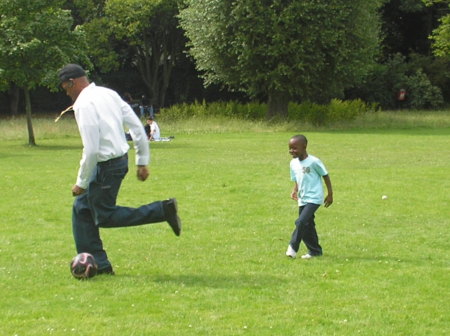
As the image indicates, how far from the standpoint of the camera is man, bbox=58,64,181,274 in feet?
25.6

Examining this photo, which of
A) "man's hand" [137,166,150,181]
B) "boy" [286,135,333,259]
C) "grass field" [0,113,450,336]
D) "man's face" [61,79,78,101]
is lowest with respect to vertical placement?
"grass field" [0,113,450,336]

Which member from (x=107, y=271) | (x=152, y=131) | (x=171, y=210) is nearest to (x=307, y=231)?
(x=171, y=210)

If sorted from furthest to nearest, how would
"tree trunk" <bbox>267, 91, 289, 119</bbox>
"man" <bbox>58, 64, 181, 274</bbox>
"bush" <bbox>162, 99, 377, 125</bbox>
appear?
"tree trunk" <bbox>267, 91, 289, 119</bbox>
"bush" <bbox>162, 99, 377, 125</bbox>
"man" <bbox>58, 64, 181, 274</bbox>

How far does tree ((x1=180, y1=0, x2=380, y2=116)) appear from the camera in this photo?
129 ft

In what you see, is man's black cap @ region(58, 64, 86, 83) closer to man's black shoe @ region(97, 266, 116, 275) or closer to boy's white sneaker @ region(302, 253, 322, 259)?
man's black shoe @ region(97, 266, 116, 275)

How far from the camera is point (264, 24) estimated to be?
129 ft

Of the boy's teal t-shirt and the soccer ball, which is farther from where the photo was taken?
the boy's teal t-shirt

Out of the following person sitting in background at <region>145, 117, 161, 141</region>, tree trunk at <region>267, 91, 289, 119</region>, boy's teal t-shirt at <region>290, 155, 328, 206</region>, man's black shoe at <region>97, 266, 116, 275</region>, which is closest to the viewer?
man's black shoe at <region>97, 266, 116, 275</region>

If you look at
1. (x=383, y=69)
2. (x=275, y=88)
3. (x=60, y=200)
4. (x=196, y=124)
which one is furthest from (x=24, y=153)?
(x=383, y=69)

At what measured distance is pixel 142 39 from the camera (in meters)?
58.3

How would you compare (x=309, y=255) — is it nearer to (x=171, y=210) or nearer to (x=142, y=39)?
(x=171, y=210)

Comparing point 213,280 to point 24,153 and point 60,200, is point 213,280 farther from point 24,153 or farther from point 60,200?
point 24,153

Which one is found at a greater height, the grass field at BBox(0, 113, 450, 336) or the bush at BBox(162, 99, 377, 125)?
the grass field at BBox(0, 113, 450, 336)

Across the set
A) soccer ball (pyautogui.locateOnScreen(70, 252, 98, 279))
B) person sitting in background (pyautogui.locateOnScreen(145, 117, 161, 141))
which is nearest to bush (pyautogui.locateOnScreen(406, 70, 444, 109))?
person sitting in background (pyautogui.locateOnScreen(145, 117, 161, 141))
